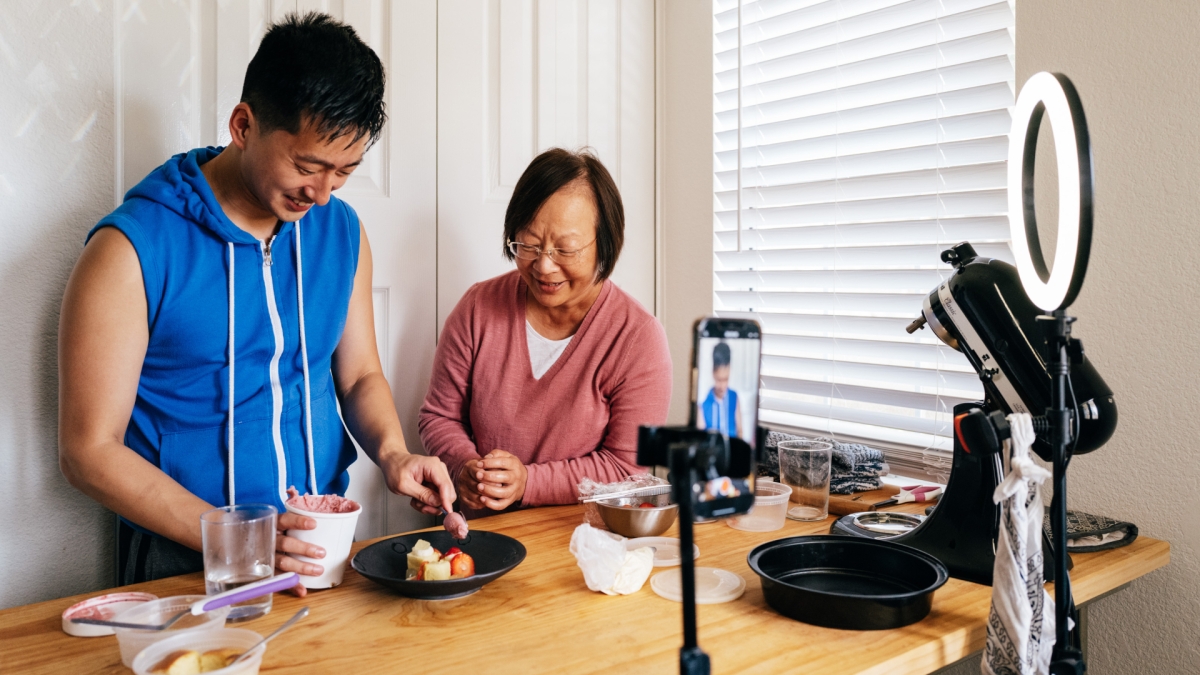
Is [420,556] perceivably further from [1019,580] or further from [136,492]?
[1019,580]

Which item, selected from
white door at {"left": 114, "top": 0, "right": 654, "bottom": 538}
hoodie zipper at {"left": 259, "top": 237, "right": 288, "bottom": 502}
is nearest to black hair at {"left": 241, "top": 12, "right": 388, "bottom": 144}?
hoodie zipper at {"left": 259, "top": 237, "right": 288, "bottom": 502}

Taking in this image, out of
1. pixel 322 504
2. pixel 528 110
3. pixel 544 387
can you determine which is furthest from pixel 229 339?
pixel 528 110

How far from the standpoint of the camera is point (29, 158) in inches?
61.6

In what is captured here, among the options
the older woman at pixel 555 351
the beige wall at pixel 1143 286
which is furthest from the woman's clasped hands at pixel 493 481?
the beige wall at pixel 1143 286

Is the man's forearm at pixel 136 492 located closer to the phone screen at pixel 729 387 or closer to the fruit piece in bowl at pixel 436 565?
the fruit piece in bowl at pixel 436 565

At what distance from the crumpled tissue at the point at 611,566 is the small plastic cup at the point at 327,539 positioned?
1.17 feet

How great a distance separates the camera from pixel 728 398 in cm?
64

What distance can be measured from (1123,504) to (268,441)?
1750 millimetres

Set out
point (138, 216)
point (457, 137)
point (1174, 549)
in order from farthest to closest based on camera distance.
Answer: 1. point (457, 137)
2. point (1174, 549)
3. point (138, 216)

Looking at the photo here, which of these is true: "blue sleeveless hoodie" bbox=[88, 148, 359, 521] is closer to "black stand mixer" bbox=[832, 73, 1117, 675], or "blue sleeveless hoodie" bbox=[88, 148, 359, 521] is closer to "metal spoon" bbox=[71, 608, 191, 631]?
"metal spoon" bbox=[71, 608, 191, 631]

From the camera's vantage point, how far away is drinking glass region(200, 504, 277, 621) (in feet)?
3.51

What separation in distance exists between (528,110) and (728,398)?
1.92 meters

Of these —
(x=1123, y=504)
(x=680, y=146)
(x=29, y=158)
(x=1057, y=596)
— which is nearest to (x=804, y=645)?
(x=1057, y=596)

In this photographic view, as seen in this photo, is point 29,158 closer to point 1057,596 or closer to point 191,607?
point 191,607
